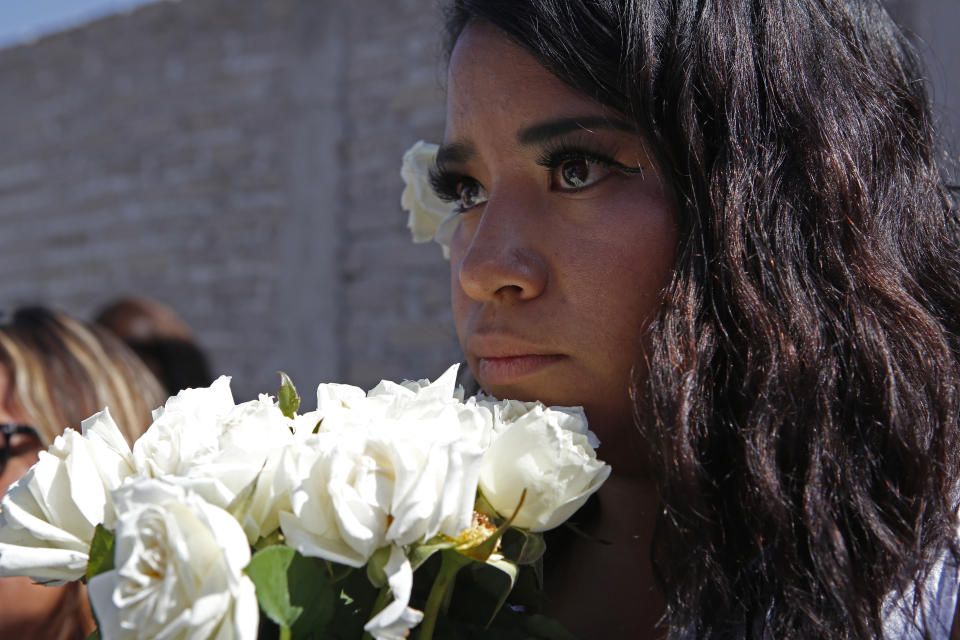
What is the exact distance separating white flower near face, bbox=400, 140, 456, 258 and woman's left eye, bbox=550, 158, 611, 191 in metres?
0.36

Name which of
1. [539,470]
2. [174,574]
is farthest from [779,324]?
[174,574]

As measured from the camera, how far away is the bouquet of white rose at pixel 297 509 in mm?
830

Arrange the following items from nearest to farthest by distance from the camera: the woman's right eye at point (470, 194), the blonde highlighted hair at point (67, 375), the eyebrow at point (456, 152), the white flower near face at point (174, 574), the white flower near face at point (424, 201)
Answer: the white flower near face at point (174, 574) → the eyebrow at point (456, 152) → the woman's right eye at point (470, 194) → the white flower near face at point (424, 201) → the blonde highlighted hair at point (67, 375)

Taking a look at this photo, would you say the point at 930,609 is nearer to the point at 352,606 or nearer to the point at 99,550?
the point at 352,606

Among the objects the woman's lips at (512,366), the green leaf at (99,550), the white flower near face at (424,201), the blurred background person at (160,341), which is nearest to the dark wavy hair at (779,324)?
the woman's lips at (512,366)

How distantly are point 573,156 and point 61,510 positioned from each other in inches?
28.7

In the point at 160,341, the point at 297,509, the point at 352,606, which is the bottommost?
the point at 160,341

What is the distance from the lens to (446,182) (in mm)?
1443

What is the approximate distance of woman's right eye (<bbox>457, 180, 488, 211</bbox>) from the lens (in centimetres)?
140

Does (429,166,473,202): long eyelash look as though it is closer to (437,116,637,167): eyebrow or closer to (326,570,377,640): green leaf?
(437,116,637,167): eyebrow

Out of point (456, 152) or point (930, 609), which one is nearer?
point (930, 609)

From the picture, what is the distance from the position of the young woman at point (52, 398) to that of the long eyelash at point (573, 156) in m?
1.23

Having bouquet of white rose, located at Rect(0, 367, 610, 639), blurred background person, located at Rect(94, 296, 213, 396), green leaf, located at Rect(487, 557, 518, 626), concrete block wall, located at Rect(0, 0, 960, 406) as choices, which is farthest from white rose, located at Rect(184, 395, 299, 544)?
concrete block wall, located at Rect(0, 0, 960, 406)

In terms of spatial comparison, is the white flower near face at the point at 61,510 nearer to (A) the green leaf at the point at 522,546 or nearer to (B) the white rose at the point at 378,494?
(B) the white rose at the point at 378,494
